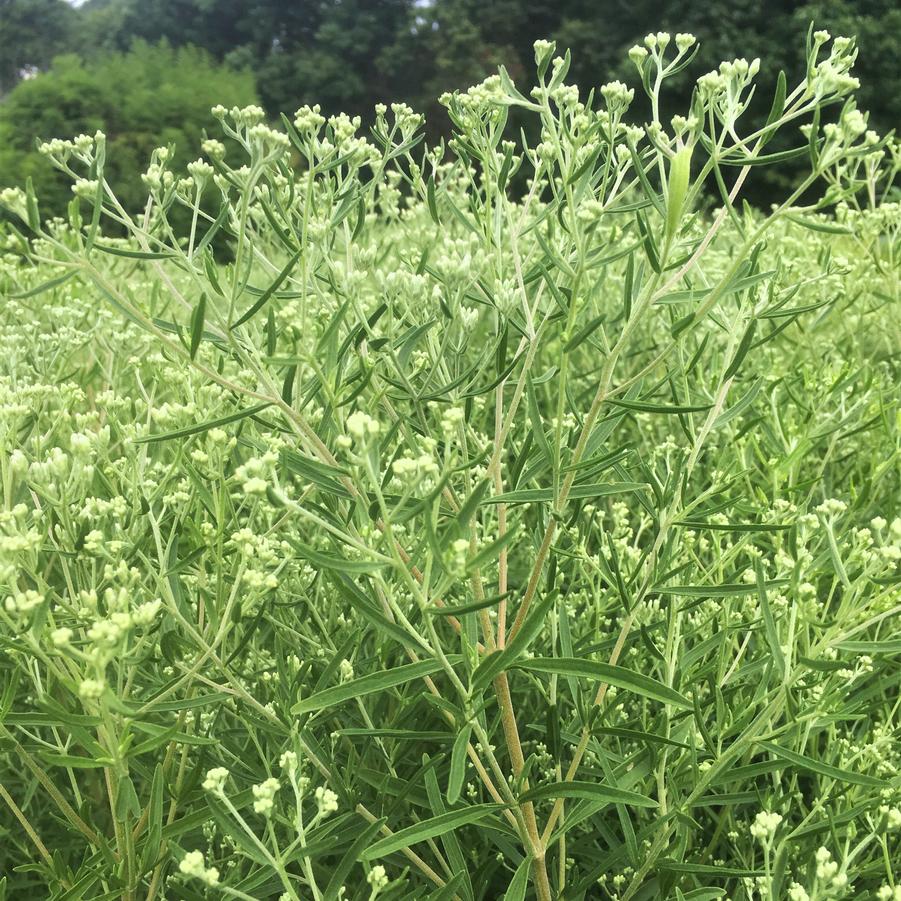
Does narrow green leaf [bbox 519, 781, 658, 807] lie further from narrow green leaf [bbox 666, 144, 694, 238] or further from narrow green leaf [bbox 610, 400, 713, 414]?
narrow green leaf [bbox 666, 144, 694, 238]

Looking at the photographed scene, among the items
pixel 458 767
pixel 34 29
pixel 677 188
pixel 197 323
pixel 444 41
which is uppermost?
pixel 34 29

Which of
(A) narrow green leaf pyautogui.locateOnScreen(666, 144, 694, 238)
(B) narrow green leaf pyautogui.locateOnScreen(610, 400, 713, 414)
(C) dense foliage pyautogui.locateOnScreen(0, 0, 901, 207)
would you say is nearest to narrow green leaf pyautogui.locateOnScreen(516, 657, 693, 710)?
(B) narrow green leaf pyautogui.locateOnScreen(610, 400, 713, 414)

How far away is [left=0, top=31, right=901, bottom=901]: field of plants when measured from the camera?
1.25m

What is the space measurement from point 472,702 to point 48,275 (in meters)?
3.60

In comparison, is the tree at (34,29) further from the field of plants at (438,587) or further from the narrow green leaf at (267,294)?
the narrow green leaf at (267,294)

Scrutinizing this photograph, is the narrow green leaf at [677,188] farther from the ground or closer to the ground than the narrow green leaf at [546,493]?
farther from the ground

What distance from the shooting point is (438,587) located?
1140 mm

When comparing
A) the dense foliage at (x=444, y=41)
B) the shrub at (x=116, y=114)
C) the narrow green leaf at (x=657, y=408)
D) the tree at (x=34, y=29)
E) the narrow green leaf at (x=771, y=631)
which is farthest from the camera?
the tree at (x=34, y=29)

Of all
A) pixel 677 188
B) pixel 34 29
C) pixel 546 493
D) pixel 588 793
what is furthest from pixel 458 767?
pixel 34 29

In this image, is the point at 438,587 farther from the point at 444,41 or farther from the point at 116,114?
the point at 444,41

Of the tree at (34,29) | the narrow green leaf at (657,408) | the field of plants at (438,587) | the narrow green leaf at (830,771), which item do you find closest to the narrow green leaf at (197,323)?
the field of plants at (438,587)

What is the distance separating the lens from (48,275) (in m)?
4.05

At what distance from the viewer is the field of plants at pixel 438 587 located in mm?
1251

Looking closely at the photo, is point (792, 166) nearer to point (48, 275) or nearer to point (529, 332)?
point (48, 275)
